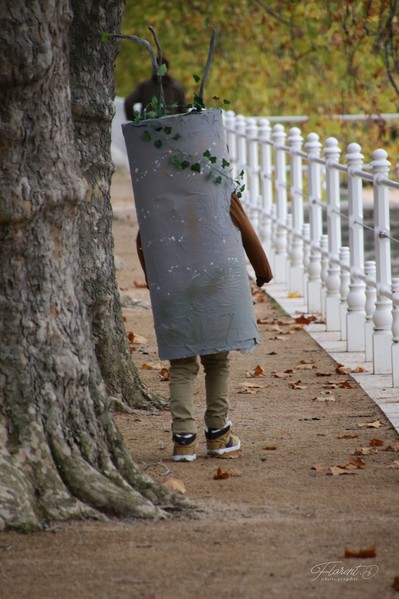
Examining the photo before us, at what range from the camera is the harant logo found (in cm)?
435

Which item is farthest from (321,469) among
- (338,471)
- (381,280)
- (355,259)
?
(355,259)

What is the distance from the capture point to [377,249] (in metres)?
8.34

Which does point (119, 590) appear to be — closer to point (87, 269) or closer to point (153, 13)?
point (87, 269)

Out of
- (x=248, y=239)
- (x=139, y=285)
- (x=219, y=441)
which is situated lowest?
(x=139, y=285)

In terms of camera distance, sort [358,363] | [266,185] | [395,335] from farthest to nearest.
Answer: [266,185], [358,363], [395,335]

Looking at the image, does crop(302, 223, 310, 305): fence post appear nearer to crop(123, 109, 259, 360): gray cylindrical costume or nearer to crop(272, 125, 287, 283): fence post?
crop(272, 125, 287, 283): fence post

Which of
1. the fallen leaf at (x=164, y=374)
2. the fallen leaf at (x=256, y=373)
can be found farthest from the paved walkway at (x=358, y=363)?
the fallen leaf at (x=164, y=374)

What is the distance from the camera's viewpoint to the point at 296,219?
1248 cm

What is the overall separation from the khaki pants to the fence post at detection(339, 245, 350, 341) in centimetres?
345

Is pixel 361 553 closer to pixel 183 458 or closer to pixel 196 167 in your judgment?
pixel 183 458

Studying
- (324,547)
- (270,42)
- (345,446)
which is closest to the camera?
(324,547)

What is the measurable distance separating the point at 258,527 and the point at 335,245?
217 inches

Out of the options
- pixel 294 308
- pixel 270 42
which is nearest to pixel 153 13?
pixel 270 42

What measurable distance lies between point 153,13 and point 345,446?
23727 mm
